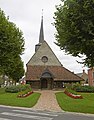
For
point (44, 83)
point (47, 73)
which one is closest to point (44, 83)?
point (44, 83)

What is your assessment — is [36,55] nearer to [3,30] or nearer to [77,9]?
[3,30]

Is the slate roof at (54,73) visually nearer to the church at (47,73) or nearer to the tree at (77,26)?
the church at (47,73)

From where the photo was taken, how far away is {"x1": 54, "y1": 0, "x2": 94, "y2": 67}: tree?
17922 millimetres

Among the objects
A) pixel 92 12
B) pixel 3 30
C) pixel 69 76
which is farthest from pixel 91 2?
pixel 69 76

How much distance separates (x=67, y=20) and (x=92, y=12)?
6.36 feet

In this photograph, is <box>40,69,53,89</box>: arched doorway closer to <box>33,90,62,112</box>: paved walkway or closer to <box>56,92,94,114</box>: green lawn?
<box>33,90,62,112</box>: paved walkway

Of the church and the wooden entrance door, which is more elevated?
the church

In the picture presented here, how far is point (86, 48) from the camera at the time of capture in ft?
64.1

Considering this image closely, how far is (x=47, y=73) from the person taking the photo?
60.4m

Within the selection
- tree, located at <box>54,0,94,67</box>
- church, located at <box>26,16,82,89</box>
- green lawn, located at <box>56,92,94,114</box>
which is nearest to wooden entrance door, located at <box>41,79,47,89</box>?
church, located at <box>26,16,82,89</box>

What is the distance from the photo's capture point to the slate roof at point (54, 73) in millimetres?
59906

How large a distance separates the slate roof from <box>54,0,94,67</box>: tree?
3935 cm

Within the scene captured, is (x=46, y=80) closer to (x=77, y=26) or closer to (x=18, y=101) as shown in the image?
(x=18, y=101)

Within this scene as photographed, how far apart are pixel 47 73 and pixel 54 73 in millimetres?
1745
